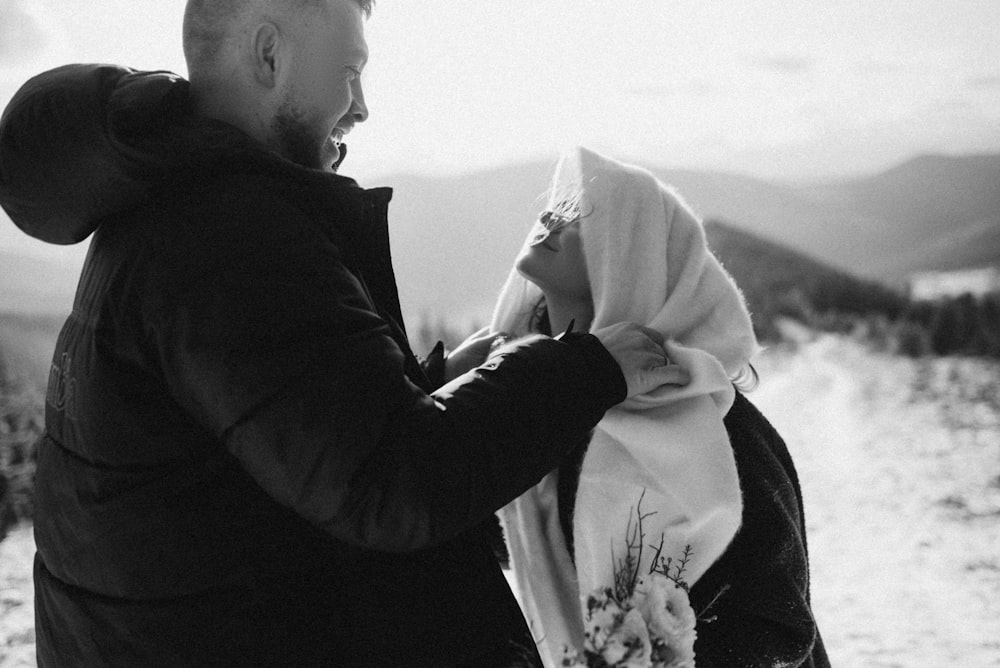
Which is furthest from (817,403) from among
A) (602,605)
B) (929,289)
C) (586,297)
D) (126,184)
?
(126,184)

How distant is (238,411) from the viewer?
3.48 ft

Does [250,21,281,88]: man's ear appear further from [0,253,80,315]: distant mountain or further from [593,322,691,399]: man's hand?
[0,253,80,315]: distant mountain

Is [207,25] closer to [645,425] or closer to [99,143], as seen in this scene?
[99,143]

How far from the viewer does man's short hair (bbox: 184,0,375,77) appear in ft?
4.09

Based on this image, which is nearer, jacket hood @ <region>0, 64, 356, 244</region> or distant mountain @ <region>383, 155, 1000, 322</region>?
jacket hood @ <region>0, 64, 356, 244</region>

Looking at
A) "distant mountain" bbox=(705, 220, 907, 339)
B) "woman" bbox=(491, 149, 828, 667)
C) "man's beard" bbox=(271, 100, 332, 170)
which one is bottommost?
"distant mountain" bbox=(705, 220, 907, 339)

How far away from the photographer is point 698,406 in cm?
181

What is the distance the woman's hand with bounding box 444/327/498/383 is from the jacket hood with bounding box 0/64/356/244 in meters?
0.99

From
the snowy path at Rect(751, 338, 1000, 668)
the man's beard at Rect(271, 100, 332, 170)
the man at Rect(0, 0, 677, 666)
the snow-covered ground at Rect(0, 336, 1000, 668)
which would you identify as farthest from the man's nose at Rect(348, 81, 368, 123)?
the snowy path at Rect(751, 338, 1000, 668)

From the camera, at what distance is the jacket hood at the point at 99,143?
44.8 inches

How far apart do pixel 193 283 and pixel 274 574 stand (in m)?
0.46

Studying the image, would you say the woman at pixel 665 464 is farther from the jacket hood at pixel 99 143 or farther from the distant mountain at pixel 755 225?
the distant mountain at pixel 755 225

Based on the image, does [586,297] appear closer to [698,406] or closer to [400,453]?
[698,406]

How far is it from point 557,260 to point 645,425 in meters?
0.56
